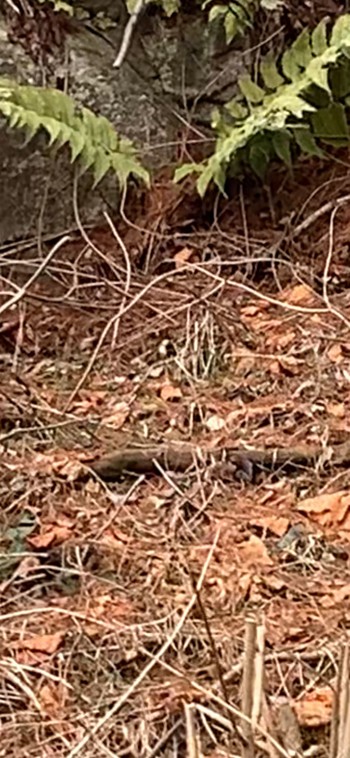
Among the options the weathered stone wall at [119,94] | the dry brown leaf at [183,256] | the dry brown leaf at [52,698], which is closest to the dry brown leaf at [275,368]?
the dry brown leaf at [183,256]

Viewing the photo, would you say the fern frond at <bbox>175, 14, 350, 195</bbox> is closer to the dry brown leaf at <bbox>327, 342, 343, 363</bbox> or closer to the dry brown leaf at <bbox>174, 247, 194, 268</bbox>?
the dry brown leaf at <bbox>174, 247, 194, 268</bbox>

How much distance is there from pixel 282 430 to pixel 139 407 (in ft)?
1.19

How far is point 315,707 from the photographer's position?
1.79 metres

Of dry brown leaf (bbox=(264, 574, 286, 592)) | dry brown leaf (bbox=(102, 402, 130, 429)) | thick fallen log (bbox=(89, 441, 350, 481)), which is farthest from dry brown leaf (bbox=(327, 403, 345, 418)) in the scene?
dry brown leaf (bbox=(264, 574, 286, 592))

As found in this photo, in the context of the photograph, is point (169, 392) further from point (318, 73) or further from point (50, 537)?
point (318, 73)

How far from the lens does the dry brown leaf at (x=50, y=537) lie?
2.22m

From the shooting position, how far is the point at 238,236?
3266 millimetres

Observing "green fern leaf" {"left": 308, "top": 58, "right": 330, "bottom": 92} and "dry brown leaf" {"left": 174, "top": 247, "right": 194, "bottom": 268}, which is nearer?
"green fern leaf" {"left": 308, "top": 58, "right": 330, "bottom": 92}

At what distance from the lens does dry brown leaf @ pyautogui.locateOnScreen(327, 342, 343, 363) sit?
2768 mm

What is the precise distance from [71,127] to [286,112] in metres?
0.58

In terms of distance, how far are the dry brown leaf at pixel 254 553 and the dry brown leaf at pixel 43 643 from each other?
1.26 ft

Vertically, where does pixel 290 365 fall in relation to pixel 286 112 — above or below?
below

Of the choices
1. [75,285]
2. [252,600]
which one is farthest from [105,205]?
[252,600]

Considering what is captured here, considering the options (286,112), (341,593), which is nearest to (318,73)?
(286,112)
